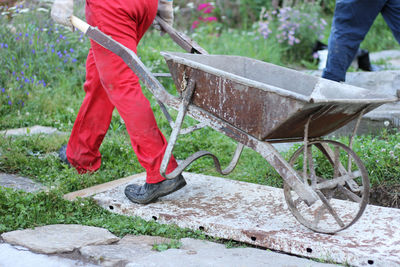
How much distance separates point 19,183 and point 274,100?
76.4 inches

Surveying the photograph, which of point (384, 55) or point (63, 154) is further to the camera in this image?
point (384, 55)

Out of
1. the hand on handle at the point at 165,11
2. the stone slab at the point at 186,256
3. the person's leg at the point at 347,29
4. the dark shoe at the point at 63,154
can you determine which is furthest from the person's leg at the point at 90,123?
the person's leg at the point at 347,29

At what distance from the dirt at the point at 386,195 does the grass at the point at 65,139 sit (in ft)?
0.15

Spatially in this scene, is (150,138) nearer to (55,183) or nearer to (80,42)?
(55,183)

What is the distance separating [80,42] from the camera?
20.0 feet

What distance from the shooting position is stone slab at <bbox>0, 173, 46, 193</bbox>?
3383mm

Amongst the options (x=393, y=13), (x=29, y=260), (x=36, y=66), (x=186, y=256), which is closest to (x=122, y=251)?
(x=186, y=256)

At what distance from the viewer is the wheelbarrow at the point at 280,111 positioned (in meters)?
2.41

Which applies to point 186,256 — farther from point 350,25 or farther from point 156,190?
point 350,25

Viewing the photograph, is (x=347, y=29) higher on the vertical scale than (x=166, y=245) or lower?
higher

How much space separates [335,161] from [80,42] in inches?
164

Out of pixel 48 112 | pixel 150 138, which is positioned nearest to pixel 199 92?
pixel 150 138

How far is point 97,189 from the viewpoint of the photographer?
11.0ft

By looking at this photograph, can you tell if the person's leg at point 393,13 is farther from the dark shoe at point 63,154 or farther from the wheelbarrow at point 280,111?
the dark shoe at point 63,154
